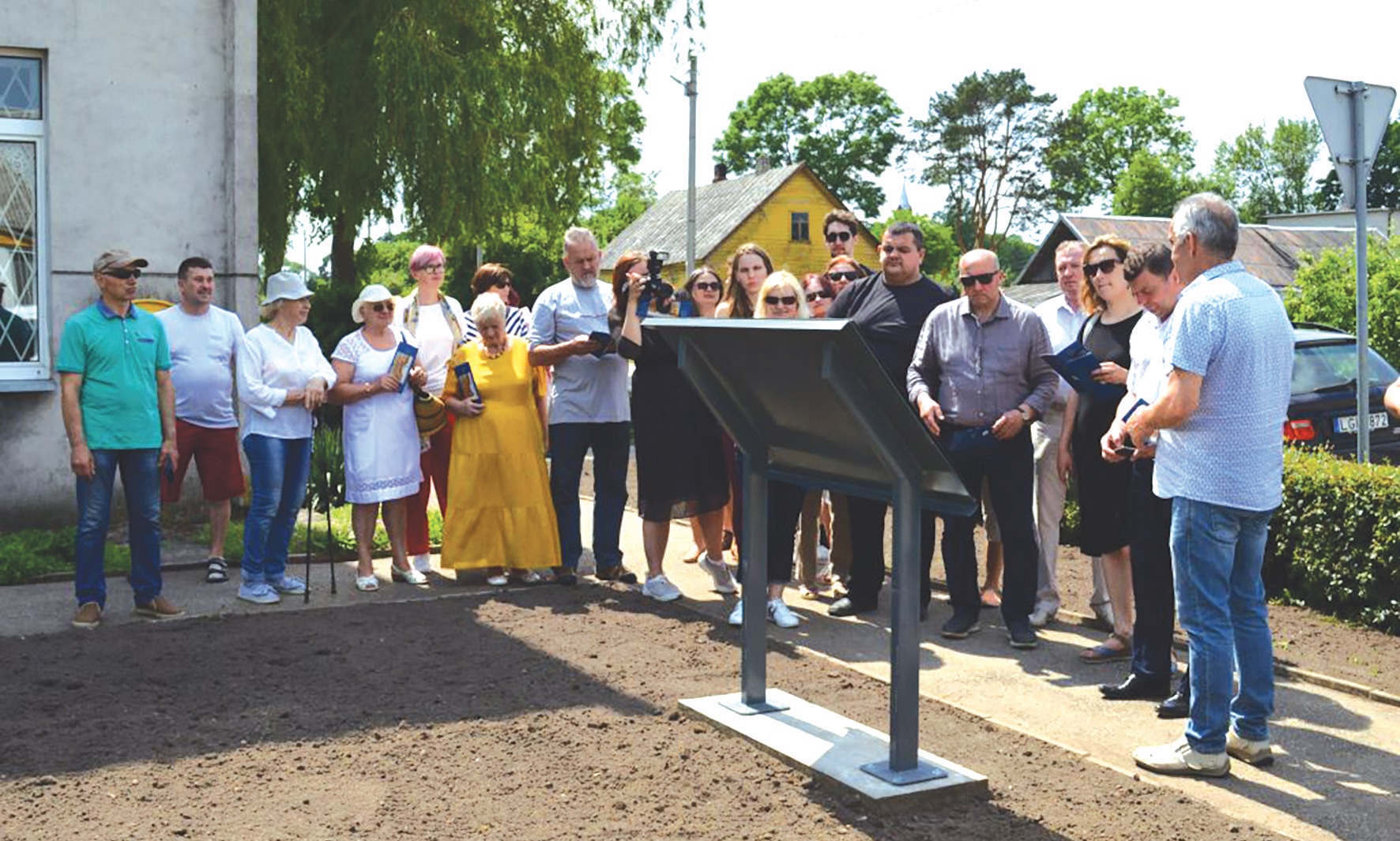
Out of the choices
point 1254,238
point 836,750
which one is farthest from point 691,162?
point 836,750

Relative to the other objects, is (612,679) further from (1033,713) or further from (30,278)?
(30,278)

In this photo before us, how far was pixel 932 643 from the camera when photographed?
753cm

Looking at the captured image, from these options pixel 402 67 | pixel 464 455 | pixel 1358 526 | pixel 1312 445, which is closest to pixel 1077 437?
pixel 1358 526

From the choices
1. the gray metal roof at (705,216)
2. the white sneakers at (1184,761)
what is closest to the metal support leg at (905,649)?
the white sneakers at (1184,761)

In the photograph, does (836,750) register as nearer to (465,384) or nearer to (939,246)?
(465,384)

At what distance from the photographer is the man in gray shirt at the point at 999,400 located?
741 centimetres

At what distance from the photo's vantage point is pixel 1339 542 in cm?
794

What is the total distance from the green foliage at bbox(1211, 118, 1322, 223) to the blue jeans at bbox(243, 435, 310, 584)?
102 metres

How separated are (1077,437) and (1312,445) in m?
5.21

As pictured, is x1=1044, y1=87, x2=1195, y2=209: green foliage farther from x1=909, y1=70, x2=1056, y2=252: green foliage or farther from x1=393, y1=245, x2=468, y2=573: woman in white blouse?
x1=393, y1=245, x2=468, y2=573: woman in white blouse

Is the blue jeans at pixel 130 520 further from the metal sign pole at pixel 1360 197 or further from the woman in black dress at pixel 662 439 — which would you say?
the metal sign pole at pixel 1360 197

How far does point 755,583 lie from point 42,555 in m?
5.60

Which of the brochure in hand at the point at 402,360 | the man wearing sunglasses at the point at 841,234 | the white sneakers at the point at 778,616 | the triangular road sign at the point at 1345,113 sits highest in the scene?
the triangular road sign at the point at 1345,113

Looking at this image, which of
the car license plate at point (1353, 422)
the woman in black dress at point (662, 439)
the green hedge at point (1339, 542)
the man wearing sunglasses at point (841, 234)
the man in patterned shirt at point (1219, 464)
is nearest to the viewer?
the man in patterned shirt at point (1219, 464)
